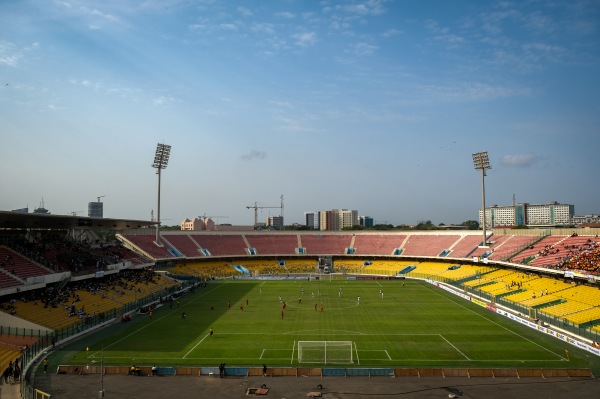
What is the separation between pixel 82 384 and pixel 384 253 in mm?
74227

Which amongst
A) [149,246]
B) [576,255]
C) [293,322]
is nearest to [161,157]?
[149,246]

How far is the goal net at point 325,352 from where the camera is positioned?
106ft

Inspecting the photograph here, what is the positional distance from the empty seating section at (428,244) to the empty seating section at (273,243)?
2384 centimetres

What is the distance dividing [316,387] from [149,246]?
6494 centimetres

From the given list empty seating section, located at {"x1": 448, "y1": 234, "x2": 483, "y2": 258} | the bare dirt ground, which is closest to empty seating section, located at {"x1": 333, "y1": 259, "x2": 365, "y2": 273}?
empty seating section, located at {"x1": 448, "y1": 234, "x2": 483, "y2": 258}

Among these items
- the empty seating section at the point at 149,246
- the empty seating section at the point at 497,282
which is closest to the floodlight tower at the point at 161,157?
the empty seating section at the point at 149,246

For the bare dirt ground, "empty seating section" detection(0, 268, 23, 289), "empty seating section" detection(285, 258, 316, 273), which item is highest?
"empty seating section" detection(0, 268, 23, 289)

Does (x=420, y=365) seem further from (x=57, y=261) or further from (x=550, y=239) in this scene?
(x=550, y=239)

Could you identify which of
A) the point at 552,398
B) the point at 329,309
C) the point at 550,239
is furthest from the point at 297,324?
the point at 550,239

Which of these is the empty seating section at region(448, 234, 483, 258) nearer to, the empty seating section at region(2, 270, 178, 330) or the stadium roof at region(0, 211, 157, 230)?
the empty seating section at region(2, 270, 178, 330)

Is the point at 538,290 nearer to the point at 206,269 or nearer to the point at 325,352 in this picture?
the point at 325,352

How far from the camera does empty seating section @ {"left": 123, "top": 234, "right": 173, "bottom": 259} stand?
270 feet

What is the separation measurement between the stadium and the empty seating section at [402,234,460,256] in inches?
203

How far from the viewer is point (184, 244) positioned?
93375 mm
